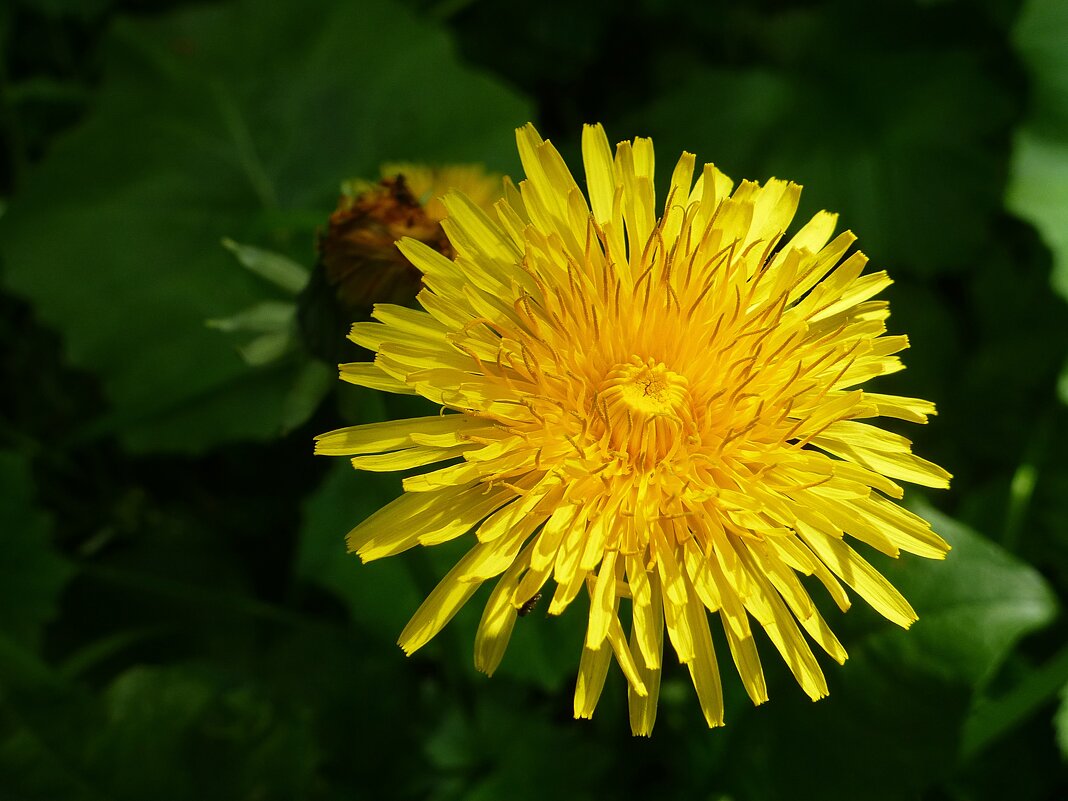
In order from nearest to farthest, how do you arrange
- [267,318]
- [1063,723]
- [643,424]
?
[643,424]
[267,318]
[1063,723]

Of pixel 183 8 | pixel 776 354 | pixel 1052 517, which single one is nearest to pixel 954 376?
pixel 1052 517

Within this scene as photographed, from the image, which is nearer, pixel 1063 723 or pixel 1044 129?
pixel 1063 723

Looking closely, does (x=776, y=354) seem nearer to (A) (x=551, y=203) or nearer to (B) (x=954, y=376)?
(A) (x=551, y=203)

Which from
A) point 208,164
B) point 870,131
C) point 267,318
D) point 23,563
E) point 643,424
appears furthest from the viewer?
point 870,131

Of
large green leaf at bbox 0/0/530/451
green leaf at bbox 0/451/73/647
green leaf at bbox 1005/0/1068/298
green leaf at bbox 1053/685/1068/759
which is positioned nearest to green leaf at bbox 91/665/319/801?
green leaf at bbox 0/451/73/647

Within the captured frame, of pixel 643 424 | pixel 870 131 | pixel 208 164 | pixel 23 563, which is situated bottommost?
pixel 23 563

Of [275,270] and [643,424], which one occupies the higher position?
[643,424]

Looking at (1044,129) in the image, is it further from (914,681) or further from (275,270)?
(275,270)

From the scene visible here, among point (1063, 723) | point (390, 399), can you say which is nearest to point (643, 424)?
point (390, 399)
